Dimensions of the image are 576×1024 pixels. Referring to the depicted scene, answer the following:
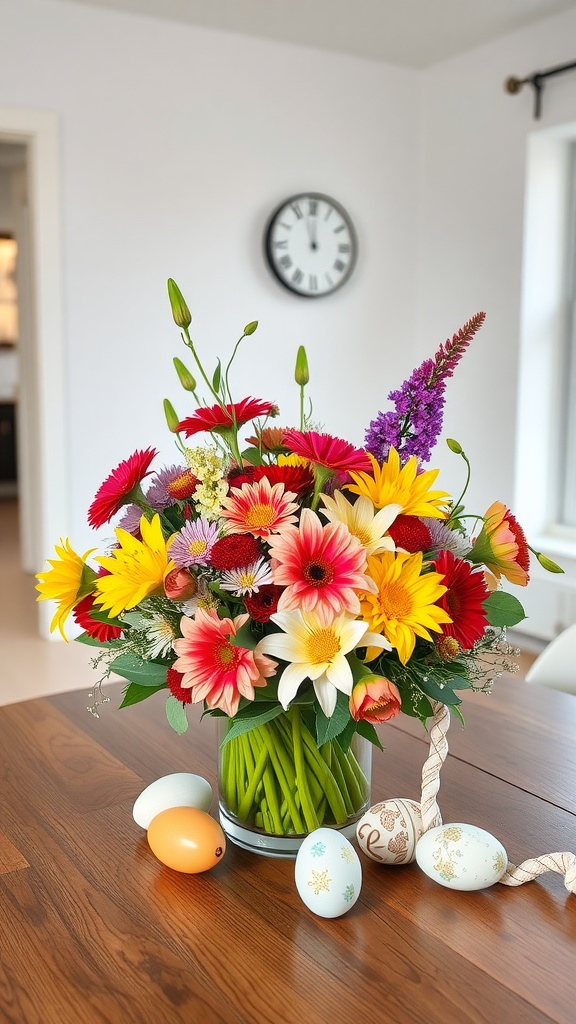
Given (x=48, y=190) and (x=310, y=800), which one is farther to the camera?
(x=48, y=190)

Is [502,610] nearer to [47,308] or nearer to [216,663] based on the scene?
[216,663]

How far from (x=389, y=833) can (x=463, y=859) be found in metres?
0.08

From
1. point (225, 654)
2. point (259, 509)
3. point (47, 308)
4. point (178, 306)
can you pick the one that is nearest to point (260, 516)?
point (259, 509)

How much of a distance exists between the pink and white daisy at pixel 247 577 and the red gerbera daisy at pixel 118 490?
174 millimetres

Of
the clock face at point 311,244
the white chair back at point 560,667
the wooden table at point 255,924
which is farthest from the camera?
the clock face at point 311,244

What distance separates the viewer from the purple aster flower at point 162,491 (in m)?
1.02

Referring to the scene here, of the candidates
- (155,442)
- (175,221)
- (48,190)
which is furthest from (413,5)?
(155,442)

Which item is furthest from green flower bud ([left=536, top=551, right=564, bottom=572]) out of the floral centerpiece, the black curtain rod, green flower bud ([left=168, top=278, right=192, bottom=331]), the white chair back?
the black curtain rod

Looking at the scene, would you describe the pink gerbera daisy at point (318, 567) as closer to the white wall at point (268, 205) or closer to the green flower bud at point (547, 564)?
the green flower bud at point (547, 564)

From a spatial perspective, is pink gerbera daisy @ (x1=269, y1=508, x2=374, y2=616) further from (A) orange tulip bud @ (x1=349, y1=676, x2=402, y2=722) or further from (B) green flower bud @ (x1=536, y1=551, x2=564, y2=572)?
(B) green flower bud @ (x1=536, y1=551, x2=564, y2=572)

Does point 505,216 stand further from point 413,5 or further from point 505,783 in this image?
point 505,783

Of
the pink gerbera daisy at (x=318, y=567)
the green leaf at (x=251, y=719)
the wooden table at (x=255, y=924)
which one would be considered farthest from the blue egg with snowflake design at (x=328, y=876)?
the pink gerbera daisy at (x=318, y=567)

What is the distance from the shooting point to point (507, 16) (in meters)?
3.89

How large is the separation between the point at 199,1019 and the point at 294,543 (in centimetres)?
40
